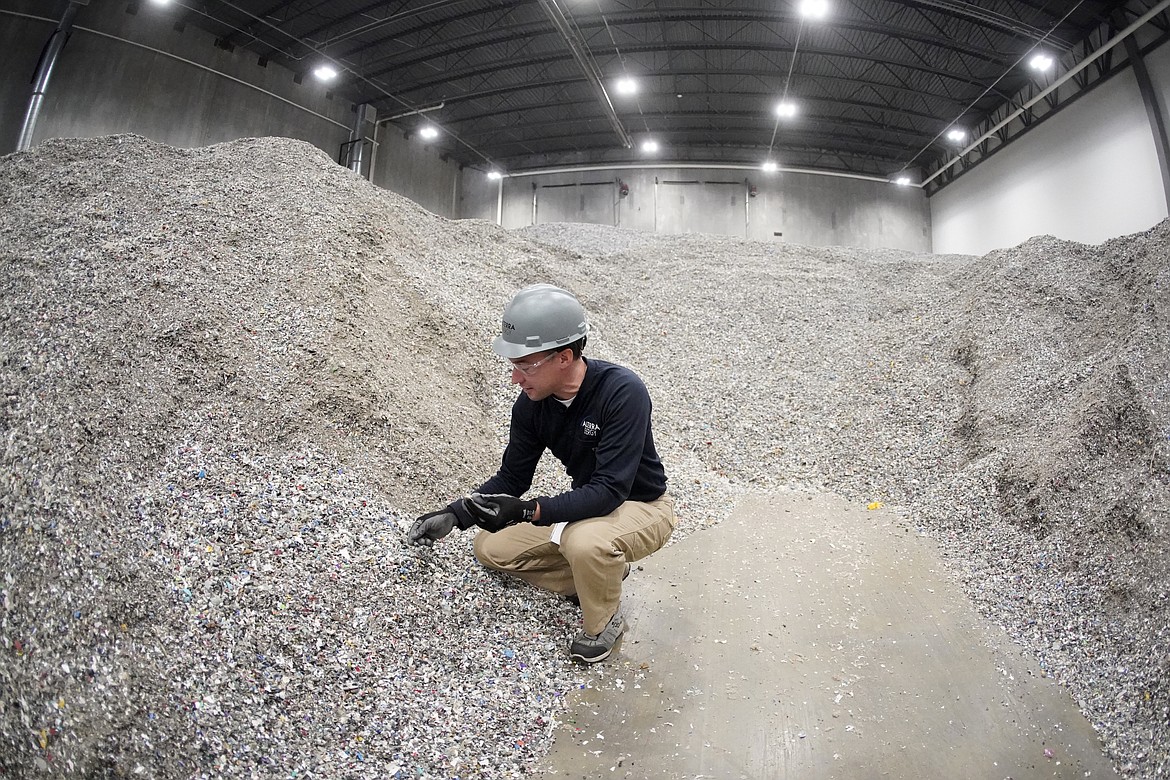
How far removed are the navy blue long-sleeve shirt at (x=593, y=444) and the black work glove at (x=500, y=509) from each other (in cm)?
7

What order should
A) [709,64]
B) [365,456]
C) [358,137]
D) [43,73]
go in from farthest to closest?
1. [358,137]
2. [709,64]
3. [43,73]
4. [365,456]

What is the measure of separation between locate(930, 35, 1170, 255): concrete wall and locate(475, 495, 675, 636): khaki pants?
12260mm

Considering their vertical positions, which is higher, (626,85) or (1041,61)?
(626,85)

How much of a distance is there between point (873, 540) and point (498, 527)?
8.56ft

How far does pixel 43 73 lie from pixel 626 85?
10431 millimetres

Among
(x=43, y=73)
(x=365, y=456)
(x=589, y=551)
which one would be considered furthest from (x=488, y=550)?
(x=43, y=73)

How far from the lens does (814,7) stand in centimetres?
995

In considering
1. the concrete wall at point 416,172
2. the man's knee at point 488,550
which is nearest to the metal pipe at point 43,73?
the concrete wall at point 416,172

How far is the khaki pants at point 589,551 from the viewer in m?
2.32

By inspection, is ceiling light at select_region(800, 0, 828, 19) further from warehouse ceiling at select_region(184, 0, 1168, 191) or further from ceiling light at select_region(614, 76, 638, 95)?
ceiling light at select_region(614, 76, 638, 95)

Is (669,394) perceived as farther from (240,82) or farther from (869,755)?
(240,82)

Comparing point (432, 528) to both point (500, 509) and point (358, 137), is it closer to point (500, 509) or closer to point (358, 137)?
point (500, 509)

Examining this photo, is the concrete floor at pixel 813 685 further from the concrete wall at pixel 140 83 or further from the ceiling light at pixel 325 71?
the ceiling light at pixel 325 71

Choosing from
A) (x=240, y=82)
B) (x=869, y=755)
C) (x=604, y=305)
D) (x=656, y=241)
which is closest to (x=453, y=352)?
(x=604, y=305)
